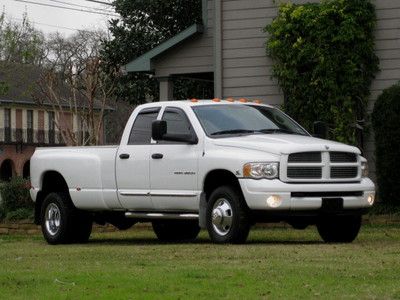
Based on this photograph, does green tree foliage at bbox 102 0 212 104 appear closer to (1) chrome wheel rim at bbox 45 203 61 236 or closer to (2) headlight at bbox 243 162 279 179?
(1) chrome wheel rim at bbox 45 203 61 236

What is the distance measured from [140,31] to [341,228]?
21.9m

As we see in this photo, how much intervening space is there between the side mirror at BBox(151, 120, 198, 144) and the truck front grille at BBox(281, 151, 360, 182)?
166 centimetres

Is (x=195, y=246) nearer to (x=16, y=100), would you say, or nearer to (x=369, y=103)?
(x=369, y=103)

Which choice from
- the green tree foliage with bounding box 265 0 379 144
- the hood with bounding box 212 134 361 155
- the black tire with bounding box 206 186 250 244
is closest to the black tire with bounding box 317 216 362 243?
the hood with bounding box 212 134 361 155

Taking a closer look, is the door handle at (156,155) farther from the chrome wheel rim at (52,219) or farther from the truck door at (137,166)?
the chrome wheel rim at (52,219)

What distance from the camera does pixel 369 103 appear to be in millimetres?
23016

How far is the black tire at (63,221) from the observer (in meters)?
18.7

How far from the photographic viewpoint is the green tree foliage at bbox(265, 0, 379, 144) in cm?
2281

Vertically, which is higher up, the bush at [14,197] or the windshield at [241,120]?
the windshield at [241,120]

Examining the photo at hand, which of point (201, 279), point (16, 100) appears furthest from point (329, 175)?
point (16, 100)

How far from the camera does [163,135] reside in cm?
1714

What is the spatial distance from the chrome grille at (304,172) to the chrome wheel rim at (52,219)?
4408 millimetres

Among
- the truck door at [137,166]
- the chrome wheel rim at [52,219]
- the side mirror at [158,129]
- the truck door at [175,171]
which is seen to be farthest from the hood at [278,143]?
the chrome wheel rim at [52,219]

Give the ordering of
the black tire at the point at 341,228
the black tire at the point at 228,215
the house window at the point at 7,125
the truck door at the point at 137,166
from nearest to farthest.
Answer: the black tire at the point at 228,215
the black tire at the point at 341,228
the truck door at the point at 137,166
the house window at the point at 7,125
